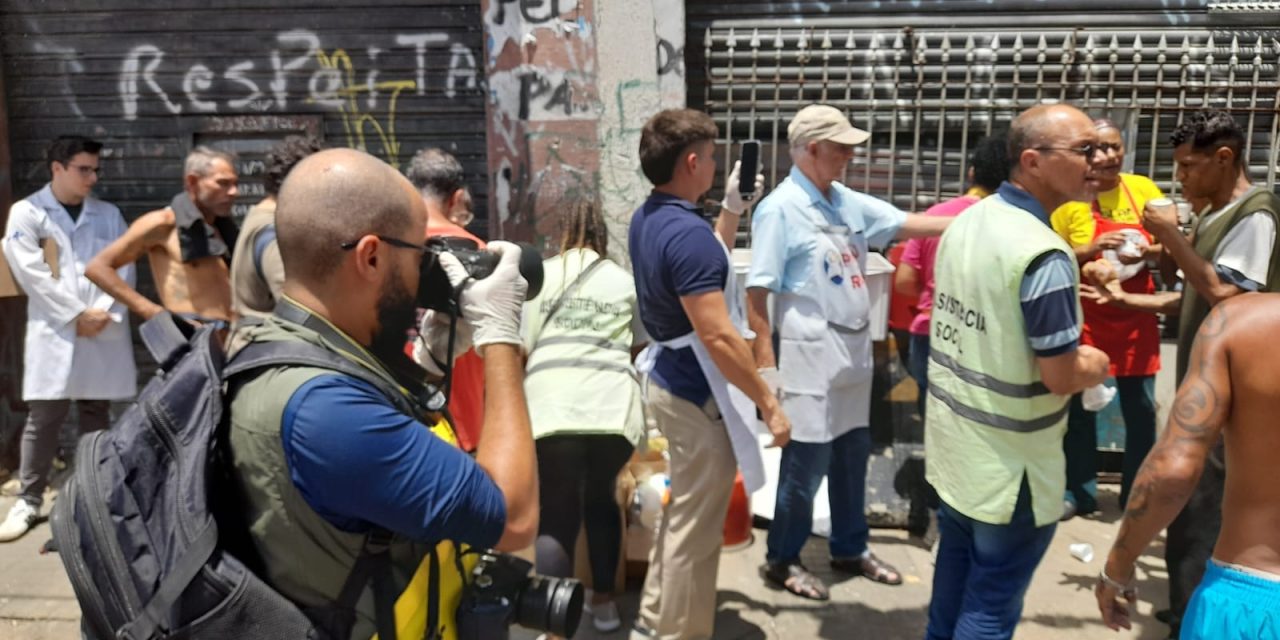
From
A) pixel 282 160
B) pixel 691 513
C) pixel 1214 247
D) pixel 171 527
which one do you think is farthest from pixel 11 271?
pixel 1214 247

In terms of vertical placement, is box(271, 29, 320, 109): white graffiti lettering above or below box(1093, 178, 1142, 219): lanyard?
above

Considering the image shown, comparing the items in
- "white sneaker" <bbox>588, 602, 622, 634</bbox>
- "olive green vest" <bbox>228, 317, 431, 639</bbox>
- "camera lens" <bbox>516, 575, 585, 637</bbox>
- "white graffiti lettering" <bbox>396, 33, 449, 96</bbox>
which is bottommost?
"white sneaker" <bbox>588, 602, 622, 634</bbox>

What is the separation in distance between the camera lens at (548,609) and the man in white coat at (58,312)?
4.07 meters

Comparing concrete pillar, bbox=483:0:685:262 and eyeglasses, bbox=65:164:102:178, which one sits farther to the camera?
concrete pillar, bbox=483:0:685:262

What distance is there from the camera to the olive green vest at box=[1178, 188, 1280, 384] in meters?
3.33

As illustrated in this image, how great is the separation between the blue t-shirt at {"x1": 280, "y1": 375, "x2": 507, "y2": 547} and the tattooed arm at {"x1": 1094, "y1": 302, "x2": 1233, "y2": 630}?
1596 millimetres

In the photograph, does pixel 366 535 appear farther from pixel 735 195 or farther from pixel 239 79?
pixel 239 79

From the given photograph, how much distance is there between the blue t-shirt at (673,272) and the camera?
10.2 feet

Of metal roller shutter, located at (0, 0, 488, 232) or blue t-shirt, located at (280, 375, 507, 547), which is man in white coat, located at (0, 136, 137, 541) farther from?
blue t-shirt, located at (280, 375, 507, 547)

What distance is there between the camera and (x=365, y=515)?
149 cm

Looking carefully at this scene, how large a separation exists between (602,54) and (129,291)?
Result: 9.41 ft

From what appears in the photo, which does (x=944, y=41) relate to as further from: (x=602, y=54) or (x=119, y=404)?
(x=119, y=404)

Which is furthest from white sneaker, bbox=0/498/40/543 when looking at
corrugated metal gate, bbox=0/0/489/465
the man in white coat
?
corrugated metal gate, bbox=0/0/489/465

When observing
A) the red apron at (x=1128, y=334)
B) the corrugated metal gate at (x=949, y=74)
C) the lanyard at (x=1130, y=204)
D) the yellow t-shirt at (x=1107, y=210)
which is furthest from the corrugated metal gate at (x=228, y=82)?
the red apron at (x=1128, y=334)
